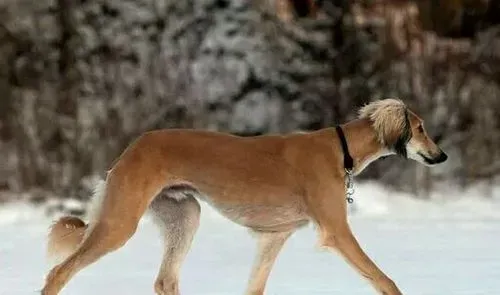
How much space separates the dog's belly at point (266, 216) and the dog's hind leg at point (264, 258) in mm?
71

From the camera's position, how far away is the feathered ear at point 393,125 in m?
6.38

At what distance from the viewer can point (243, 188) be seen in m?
6.32

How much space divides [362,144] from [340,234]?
2.10 ft

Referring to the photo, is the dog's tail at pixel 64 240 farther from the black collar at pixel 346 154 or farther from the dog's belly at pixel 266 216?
the black collar at pixel 346 154

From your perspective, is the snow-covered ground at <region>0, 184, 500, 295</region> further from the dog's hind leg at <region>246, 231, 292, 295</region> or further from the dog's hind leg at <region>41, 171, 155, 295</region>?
the dog's hind leg at <region>41, 171, 155, 295</region>

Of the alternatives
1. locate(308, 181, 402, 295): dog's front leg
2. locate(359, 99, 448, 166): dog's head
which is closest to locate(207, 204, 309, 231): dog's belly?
locate(308, 181, 402, 295): dog's front leg

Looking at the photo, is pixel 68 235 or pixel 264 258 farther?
pixel 264 258

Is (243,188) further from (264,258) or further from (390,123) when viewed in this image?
(390,123)

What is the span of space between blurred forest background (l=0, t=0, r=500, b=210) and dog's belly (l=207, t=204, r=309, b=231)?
702 centimetres

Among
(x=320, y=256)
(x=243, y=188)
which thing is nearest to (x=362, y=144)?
(x=243, y=188)

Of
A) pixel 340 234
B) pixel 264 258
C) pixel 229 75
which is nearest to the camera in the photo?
pixel 340 234

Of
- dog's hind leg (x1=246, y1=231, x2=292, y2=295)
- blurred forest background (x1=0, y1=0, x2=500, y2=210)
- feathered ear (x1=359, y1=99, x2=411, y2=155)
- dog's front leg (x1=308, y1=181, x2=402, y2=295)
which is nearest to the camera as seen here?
dog's front leg (x1=308, y1=181, x2=402, y2=295)

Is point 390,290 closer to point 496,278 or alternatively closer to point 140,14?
point 496,278

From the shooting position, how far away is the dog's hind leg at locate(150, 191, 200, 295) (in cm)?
653
